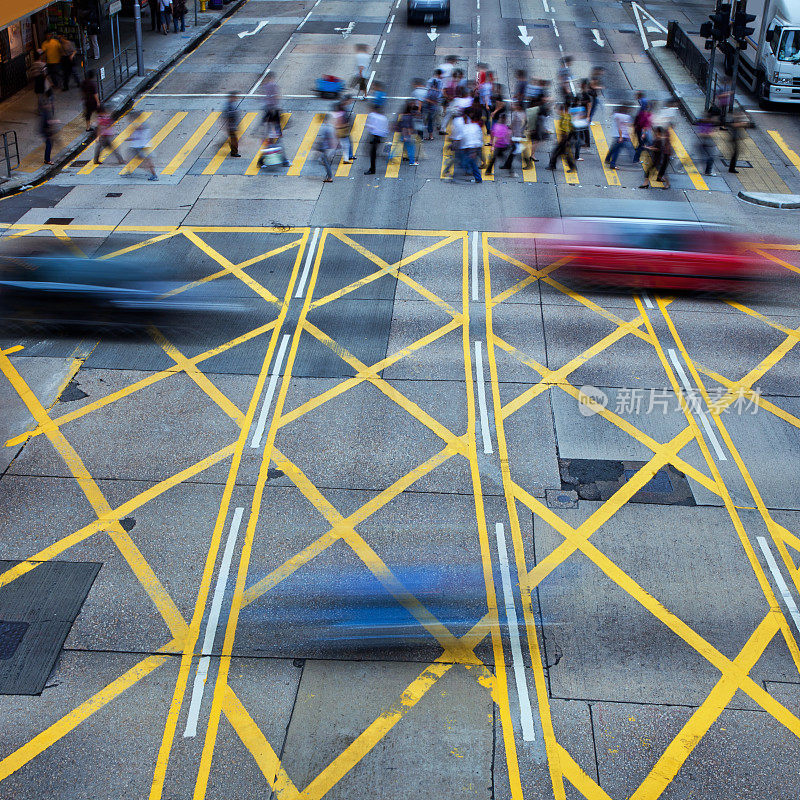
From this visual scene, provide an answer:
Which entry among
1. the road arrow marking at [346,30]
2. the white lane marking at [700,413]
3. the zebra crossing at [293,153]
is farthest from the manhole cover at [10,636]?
the road arrow marking at [346,30]

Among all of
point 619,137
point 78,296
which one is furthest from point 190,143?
point 619,137

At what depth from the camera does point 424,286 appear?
17062 mm

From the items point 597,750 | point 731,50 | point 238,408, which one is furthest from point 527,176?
point 597,750

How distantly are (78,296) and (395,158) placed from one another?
36.3ft

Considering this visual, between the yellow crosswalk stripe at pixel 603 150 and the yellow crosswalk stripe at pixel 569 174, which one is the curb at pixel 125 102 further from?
the yellow crosswalk stripe at pixel 603 150

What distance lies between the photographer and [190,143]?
80.2ft

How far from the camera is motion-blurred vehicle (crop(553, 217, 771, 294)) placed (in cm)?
1653

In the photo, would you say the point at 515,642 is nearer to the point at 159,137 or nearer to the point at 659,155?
the point at 659,155

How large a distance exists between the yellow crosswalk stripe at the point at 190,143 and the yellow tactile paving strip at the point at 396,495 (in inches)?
223

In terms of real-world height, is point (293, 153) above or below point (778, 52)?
below

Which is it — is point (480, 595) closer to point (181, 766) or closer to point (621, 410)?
point (181, 766)

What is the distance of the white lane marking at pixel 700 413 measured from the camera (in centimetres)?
1273

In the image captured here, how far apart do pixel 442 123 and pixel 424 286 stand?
10398mm

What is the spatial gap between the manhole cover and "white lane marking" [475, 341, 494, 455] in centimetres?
642
